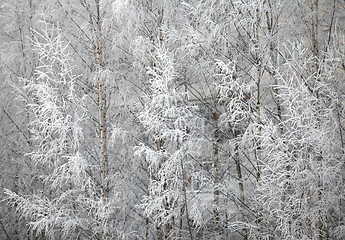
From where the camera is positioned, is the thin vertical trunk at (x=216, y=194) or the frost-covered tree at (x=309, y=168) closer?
the frost-covered tree at (x=309, y=168)

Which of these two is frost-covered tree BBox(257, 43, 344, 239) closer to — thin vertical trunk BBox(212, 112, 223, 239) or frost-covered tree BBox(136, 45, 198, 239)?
frost-covered tree BBox(136, 45, 198, 239)

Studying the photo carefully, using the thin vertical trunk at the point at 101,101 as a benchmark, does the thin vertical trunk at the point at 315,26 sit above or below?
above

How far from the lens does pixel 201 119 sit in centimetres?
1025

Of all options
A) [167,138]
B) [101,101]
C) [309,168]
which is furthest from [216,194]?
[101,101]

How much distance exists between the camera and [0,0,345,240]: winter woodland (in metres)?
8.10

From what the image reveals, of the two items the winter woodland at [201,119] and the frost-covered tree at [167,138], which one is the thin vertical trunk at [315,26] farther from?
the frost-covered tree at [167,138]

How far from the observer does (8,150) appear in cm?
1503

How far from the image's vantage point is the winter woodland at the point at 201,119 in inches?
319

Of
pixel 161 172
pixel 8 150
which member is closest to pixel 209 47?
pixel 161 172

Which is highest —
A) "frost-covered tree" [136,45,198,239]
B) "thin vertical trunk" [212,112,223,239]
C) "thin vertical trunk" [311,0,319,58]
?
"thin vertical trunk" [311,0,319,58]

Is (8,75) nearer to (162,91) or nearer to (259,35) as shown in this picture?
(162,91)

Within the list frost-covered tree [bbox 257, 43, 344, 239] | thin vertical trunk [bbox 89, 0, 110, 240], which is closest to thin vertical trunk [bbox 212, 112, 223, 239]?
frost-covered tree [bbox 257, 43, 344, 239]

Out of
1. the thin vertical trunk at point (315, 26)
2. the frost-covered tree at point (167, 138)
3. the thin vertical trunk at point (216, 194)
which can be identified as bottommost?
the thin vertical trunk at point (216, 194)

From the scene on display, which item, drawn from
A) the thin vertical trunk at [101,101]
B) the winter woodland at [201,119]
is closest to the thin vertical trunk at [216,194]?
the winter woodland at [201,119]
